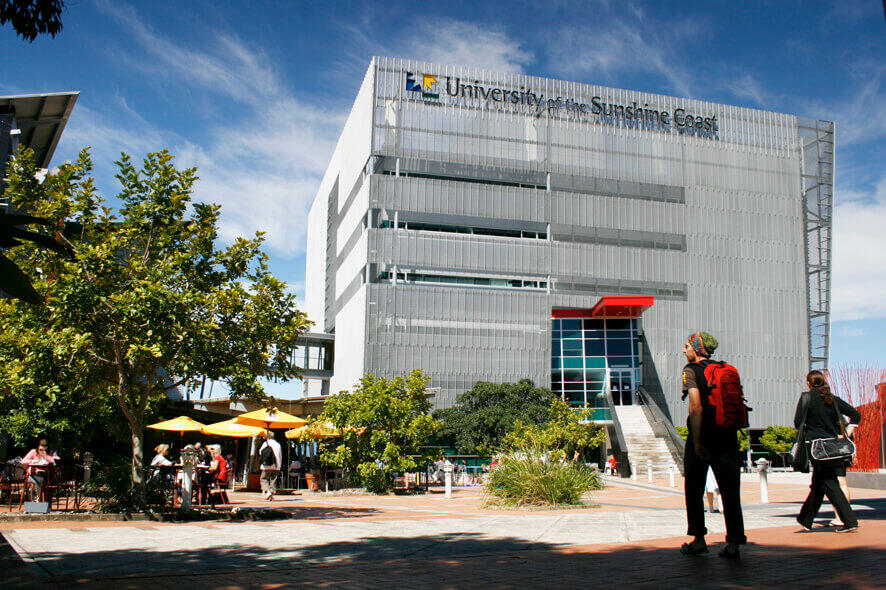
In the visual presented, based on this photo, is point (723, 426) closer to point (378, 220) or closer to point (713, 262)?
point (378, 220)

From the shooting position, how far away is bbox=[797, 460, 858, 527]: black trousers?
7545mm

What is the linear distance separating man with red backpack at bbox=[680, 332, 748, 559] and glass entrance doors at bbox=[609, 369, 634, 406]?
144 ft

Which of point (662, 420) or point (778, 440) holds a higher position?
point (662, 420)

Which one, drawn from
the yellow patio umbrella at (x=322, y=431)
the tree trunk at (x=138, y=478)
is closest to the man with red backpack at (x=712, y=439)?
the tree trunk at (x=138, y=478)

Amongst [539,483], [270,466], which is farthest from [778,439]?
[539,483]

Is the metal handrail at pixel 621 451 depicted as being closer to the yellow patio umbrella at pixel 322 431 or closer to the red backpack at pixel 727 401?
the yellow patio umbrella at pixel 322 431

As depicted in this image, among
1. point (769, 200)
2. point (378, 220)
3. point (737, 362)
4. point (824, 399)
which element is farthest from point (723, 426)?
point (769, 200)

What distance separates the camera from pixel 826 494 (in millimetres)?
7637

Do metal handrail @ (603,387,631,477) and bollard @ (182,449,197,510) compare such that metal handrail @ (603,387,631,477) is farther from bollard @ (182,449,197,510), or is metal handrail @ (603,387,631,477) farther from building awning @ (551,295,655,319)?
bollard @ (182,449,197,510)

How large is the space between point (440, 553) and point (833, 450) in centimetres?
425

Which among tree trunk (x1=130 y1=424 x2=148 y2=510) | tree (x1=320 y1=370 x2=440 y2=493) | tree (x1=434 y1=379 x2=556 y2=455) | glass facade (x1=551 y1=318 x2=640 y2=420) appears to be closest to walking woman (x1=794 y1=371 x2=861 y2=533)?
tree trunk (x1=130 y1=424 x2=148 y2=510)

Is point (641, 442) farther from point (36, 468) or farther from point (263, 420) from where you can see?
point (36, 468)

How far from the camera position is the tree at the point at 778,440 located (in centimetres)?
4878

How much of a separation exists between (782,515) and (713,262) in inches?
1891
